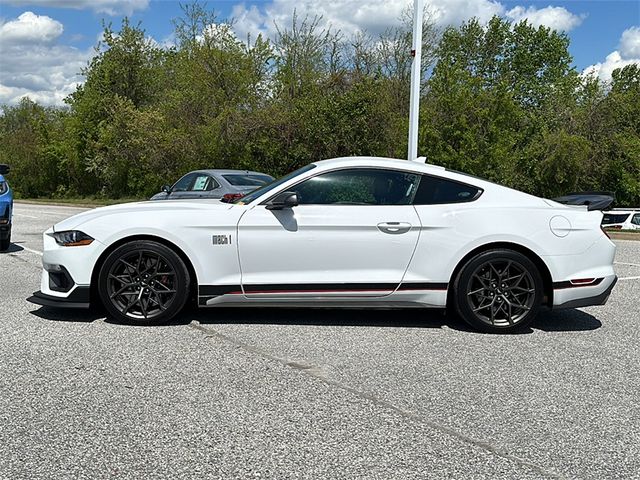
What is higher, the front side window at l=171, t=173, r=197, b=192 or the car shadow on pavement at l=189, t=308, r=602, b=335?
the front side window at l=171, t=173, r=197, b=192

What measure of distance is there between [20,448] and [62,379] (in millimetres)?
1025

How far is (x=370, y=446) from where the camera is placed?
316 cm

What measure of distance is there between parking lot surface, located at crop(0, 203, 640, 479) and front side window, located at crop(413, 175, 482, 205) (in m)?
A: 1.15

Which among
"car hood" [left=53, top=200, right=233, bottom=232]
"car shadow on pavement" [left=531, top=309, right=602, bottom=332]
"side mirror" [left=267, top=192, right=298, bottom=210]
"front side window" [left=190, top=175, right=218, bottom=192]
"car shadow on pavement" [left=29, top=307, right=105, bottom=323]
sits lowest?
"car shadow on pavement" [left=531, top=309, right=602, bottom=332]

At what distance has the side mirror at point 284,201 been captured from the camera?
5.29 m

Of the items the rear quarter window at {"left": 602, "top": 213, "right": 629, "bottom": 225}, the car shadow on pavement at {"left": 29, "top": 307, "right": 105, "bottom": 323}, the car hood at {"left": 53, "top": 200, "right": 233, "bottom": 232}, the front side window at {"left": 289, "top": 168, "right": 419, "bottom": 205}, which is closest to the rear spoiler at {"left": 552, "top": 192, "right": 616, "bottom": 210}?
the front side window at {"left": 289, "top": 168, "right": 419, "bottom": 205}

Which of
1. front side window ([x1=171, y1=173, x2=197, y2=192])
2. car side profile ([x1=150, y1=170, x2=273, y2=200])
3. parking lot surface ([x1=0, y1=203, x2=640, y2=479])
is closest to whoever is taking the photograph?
parking lot surface ([x1=0, y1=203, x2=640, y2=479])

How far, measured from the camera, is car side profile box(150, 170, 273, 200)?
11.9 meters

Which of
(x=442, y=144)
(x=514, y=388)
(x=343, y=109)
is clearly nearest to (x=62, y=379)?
(x=514, y=388)

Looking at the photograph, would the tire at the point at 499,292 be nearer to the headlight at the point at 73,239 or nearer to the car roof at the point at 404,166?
the car roof at the point at 404,166

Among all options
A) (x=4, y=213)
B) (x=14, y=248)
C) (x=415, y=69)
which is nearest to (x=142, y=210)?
(x=4, y=213)

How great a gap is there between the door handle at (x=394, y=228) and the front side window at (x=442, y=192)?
0.85ft

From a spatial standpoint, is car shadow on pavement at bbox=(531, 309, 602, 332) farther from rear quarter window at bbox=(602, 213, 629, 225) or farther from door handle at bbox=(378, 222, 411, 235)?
rear quarter window at bbox=(602, 213, 629, 225)

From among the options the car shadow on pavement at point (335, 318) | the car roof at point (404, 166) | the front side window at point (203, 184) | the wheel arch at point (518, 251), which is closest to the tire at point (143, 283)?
the car shadow on pavement at point (335, 318)
